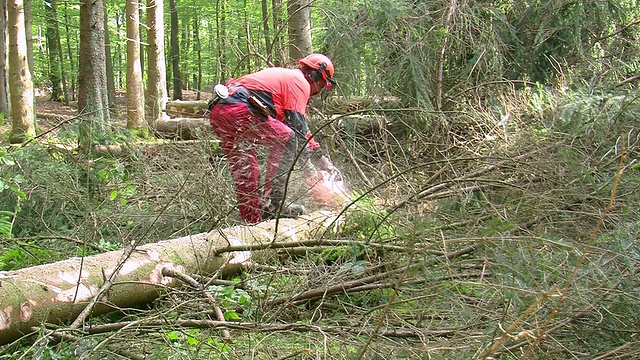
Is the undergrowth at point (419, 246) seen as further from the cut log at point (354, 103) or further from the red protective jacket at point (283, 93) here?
the cut log at point (354, 103)

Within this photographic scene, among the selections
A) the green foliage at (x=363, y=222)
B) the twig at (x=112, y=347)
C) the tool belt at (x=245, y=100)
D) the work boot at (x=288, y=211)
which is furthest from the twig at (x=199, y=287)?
the tool belt at (x=245, y=100)

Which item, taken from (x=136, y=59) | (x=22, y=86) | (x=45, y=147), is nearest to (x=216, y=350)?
(x=45, y=147)

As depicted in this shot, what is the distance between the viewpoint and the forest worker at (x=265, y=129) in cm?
501

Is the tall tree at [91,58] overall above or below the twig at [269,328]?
above

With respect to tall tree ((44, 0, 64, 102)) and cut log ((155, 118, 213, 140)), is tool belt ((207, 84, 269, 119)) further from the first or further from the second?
tall tree ((44, 0, 64, 102))

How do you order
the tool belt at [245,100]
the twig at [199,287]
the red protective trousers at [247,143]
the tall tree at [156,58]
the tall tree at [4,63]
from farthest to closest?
the tall tree at [156,58], the tall tree at [4,63], the tool belt at [245,100], the red protective trousers at [247,143], the twig at [199,287]

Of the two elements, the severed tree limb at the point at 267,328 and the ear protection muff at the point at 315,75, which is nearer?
the severed tree limb at the point at 267,328

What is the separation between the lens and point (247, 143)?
17.0ft

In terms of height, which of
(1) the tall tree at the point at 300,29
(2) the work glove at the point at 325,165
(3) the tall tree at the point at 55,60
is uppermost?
(1) the tall tree at the point at 300,29

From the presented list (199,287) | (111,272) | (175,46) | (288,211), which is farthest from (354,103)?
(175,46)

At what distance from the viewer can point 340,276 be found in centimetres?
363

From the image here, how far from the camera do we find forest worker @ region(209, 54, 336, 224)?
501 centimetres

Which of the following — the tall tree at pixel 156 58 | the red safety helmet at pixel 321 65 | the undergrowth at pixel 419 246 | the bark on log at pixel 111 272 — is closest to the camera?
the undergrowth at pixel 419 246

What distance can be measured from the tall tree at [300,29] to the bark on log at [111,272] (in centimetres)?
298
